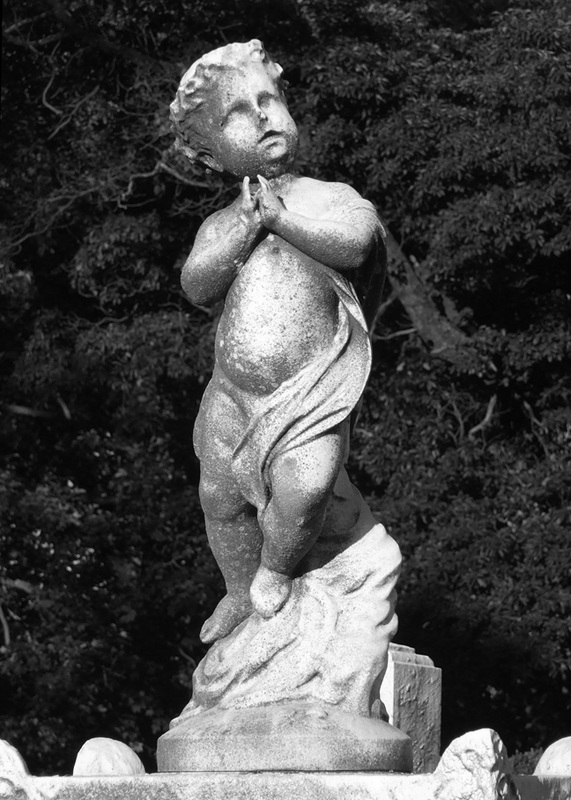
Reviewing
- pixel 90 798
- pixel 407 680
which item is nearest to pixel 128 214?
pixel 407 680

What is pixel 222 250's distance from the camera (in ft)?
16.7

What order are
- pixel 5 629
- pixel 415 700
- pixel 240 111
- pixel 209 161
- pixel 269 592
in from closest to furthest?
pixel 269 592 < pixel 240 111 < pixel 209 161 < pixel 415 700 < pixel 5 629

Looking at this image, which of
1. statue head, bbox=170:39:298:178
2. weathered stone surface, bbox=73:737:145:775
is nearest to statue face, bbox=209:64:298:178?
statue head, bbox=170:39:298:178

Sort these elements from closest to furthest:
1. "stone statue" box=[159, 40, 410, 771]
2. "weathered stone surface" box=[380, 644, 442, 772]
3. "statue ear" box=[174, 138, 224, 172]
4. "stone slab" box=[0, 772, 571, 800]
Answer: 1. "stone slab" box=[0, 772, 571, 800]
2. "stone statue" box=[159, 40, 410, 771]
3. "statue ear" box=[174, 138, 224, 172]
4. "weathered stone surface" box=[380, 644, 442, 772]

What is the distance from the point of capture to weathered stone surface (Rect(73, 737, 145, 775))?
513cm

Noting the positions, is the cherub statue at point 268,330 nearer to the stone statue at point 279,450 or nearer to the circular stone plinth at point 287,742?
the stone statue at point 279,450

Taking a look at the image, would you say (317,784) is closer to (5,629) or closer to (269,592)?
(269,592)

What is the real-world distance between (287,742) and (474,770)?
0.63 m

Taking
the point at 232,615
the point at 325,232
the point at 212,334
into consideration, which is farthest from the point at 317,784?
the point at 212,334

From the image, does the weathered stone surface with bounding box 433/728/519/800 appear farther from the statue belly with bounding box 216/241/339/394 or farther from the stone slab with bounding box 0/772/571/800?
the statue belly with bounding box 216/241/339/394

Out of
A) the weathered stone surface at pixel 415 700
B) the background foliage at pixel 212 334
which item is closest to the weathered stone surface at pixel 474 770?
the weathered stone surface at pixel 415 700

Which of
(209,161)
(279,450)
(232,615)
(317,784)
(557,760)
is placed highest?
(209,161)

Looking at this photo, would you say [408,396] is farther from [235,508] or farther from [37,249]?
[235,508]

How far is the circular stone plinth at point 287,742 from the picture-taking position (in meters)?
4.55
